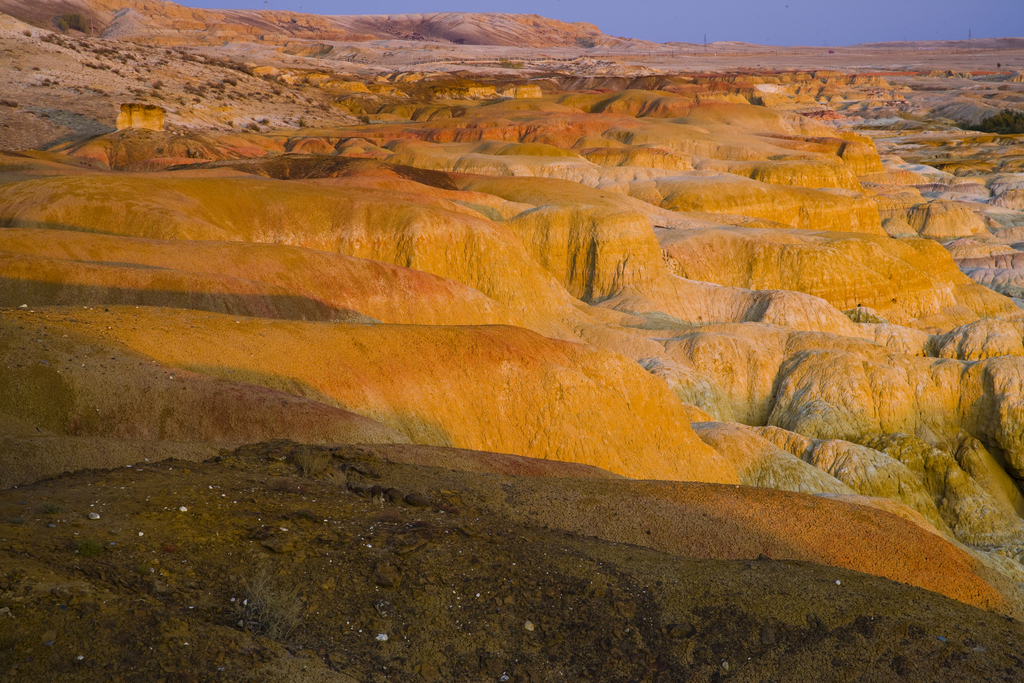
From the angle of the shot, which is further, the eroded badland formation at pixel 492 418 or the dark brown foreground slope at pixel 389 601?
the eroded badland formation at pixel 492 418

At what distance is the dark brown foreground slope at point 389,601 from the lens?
5750 millimetres

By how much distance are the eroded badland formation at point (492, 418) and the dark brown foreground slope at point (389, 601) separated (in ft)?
0.09

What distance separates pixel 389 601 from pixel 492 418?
10722 mm

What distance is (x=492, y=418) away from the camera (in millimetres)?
17750

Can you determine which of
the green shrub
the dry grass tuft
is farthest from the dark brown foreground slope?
the green shrub

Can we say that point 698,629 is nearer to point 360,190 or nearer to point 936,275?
point 360,190

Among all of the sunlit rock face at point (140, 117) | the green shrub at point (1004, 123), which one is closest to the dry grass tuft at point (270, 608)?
the sunlit rock face at point (140, 117)

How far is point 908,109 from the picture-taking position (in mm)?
115812

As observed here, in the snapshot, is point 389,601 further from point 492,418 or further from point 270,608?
Answer: point 492,418

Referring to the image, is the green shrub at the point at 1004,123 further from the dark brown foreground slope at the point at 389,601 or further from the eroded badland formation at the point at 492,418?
the dark brown foreground slope at the point at 389,601

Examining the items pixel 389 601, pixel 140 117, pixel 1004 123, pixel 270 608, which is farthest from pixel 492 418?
pixel 1004 123

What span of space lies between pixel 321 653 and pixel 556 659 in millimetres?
1820

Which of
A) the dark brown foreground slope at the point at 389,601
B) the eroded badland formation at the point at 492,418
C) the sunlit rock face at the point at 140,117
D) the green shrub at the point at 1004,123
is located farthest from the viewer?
the green shrub at the point at 1004,123

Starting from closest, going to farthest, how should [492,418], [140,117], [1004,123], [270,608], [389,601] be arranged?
[270,608] < [389,601] < [492,418] < [140,117] < [1004,123]
